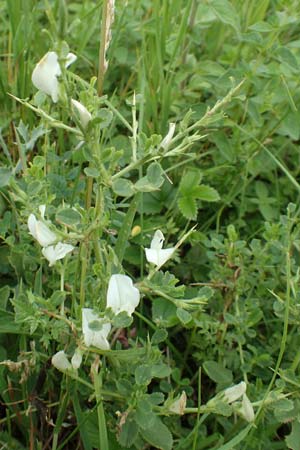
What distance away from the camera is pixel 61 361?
1.34m

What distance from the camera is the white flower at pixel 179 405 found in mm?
1362

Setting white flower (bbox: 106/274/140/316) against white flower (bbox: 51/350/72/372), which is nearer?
white flower (bbox: 106/274/140/316)

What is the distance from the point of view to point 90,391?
1491 mm

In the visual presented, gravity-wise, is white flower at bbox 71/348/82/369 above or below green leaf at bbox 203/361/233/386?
above

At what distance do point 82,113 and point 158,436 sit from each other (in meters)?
0.67

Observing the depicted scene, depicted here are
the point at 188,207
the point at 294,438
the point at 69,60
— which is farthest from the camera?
the point at 188,207

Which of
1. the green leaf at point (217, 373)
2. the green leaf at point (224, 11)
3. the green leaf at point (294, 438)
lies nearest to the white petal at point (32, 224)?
the green leaf at point (217, 373)

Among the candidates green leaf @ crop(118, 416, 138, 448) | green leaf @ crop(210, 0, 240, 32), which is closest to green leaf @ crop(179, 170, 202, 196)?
green leaf @ crop(210, 0, 240, 32)

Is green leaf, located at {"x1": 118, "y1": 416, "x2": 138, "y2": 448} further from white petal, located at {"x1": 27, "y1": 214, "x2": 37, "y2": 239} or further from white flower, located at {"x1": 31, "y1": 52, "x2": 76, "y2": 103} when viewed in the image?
white flower, located at {"x1": 31, "y1": 52, "x2": 76, "y2": 103}

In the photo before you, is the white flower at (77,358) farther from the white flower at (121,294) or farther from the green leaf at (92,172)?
the green leaf at (92,172)

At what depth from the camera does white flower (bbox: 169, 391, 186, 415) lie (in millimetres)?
1362

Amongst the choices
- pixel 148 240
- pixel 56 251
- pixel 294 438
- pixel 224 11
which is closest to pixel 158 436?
pixel 294 438

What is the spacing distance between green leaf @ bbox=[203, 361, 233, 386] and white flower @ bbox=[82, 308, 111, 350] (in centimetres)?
44

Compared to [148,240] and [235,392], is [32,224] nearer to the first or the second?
[235,392]
